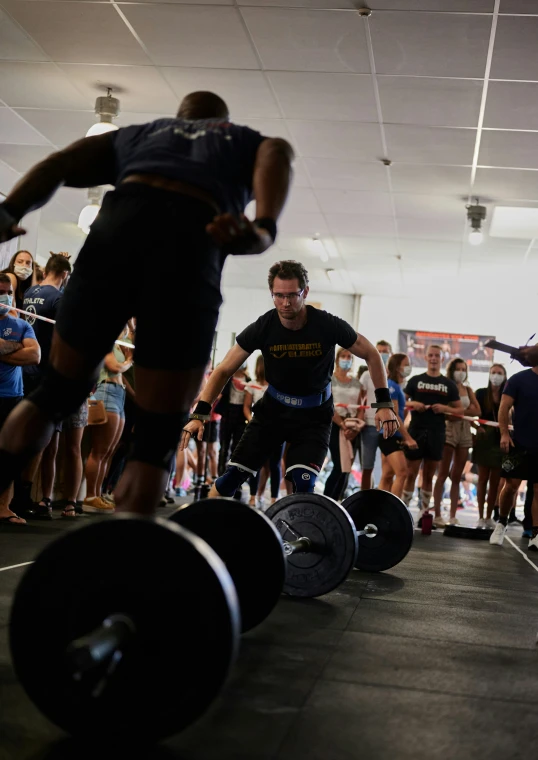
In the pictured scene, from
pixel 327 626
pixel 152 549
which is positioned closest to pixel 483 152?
pixel 327 626

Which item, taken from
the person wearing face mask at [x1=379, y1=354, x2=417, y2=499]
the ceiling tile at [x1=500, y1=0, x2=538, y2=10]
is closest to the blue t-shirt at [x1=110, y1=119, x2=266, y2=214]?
the ceiling tile at [x1=500, y1=0, x2=538, y2=10]

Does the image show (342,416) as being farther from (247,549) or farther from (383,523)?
(247,549)

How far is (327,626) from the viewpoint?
8.93 feet

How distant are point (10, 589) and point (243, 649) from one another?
1.06 m

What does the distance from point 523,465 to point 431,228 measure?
4601 millimetres

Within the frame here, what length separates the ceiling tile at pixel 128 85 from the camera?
6.77 m

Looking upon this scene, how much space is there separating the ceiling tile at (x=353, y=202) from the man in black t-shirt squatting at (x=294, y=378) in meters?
5.92

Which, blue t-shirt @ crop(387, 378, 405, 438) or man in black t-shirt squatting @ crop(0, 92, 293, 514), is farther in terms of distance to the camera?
blue t-shirt @ crop(387, 378, 405, 438)

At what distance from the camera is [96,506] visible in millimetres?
6469

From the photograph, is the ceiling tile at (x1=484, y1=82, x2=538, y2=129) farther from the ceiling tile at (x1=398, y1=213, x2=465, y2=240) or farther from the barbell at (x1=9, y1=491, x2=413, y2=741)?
the barbell at (x1=9, y1=491, x2=413, y2=741)

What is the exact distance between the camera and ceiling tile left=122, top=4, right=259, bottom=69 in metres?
5.64

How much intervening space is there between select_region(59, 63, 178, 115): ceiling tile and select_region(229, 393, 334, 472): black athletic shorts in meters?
3.92

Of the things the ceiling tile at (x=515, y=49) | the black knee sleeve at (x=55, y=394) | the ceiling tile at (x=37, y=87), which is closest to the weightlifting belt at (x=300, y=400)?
the black knee sleeve at (x=55, y=394)

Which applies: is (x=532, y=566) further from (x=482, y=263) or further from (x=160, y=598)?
(x=482, y=263)
